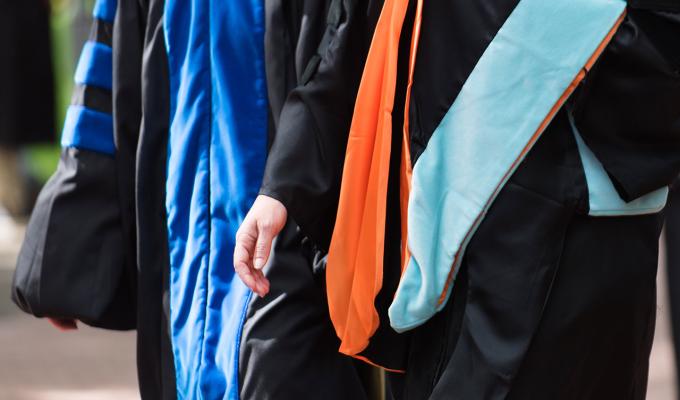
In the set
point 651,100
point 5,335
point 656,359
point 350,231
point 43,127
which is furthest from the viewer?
point 43,127

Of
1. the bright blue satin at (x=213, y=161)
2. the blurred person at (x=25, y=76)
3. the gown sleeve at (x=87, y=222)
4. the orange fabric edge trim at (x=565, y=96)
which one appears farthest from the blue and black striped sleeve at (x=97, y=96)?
the blurred person at (x=25, y=76)

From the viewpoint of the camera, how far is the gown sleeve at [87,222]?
2.65m

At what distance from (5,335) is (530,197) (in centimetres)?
475

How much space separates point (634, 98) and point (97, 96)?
1.28 m

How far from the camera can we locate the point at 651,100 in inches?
76.0

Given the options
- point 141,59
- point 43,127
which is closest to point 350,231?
point 141,59

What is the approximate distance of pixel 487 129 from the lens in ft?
6.43

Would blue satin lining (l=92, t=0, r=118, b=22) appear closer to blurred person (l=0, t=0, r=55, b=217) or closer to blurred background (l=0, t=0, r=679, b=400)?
blurred background (l=0, t=0, r=679, b=400)

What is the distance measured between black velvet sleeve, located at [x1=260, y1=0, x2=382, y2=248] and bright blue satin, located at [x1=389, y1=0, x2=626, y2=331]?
10.8 inches

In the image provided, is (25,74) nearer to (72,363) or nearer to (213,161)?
(72,363)

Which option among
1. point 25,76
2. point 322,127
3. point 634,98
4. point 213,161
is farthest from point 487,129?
point 25,76

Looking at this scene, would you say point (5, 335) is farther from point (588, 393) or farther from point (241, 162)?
point (588, 393)

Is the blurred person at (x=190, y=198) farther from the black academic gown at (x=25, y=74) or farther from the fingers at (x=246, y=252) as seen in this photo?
the black academic gown at (x=25, y=74)

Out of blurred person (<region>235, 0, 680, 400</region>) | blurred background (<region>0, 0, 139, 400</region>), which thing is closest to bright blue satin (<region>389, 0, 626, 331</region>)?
blurred person (<region>235, 0, 680, 400</region>)
